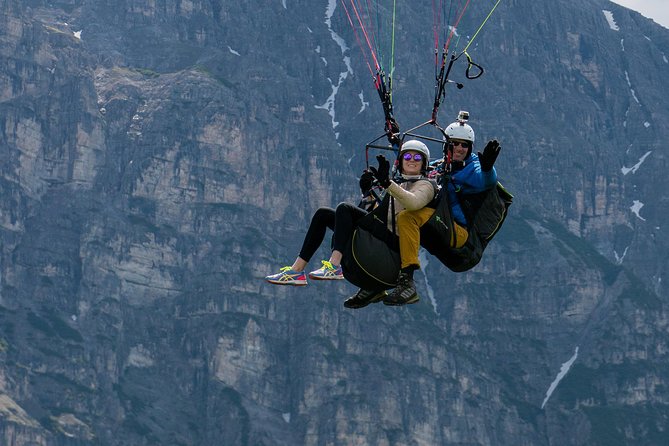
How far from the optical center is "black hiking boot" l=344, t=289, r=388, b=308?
136ft

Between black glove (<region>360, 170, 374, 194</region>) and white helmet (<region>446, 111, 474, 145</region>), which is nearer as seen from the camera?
black glove (<region>360, 170, 374, 194</region>)

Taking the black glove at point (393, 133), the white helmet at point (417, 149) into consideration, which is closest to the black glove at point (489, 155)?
the white helmet at point (417, 149)

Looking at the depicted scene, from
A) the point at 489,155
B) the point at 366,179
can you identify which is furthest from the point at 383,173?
the point at 489,155

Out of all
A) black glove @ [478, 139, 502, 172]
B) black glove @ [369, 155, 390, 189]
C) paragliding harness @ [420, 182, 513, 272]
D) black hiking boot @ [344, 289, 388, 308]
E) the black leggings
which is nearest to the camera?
black glove @ [369, 155, 390, 189]

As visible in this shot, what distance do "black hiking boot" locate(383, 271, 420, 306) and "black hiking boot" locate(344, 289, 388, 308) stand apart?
0.64 meters

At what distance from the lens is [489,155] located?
3950 centimetres

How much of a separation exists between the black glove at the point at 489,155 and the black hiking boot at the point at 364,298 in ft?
13.8

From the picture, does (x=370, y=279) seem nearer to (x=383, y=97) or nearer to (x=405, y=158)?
(x=405, y=158)

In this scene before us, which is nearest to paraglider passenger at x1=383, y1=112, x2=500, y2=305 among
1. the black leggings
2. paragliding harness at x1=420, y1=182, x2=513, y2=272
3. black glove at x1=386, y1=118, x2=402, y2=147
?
paragliding harness at x1=420, y1=182, x2=513, y2=272

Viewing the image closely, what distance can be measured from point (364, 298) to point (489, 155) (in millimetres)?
5171

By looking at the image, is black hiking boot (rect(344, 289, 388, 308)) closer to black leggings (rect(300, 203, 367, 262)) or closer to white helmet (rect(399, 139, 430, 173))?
black leggings (rect(300, 203, 367, 262))

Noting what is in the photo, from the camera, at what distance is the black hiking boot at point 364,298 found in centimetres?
4144

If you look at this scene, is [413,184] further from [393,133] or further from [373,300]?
[373,300]

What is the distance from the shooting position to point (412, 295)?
4072 centimetres
